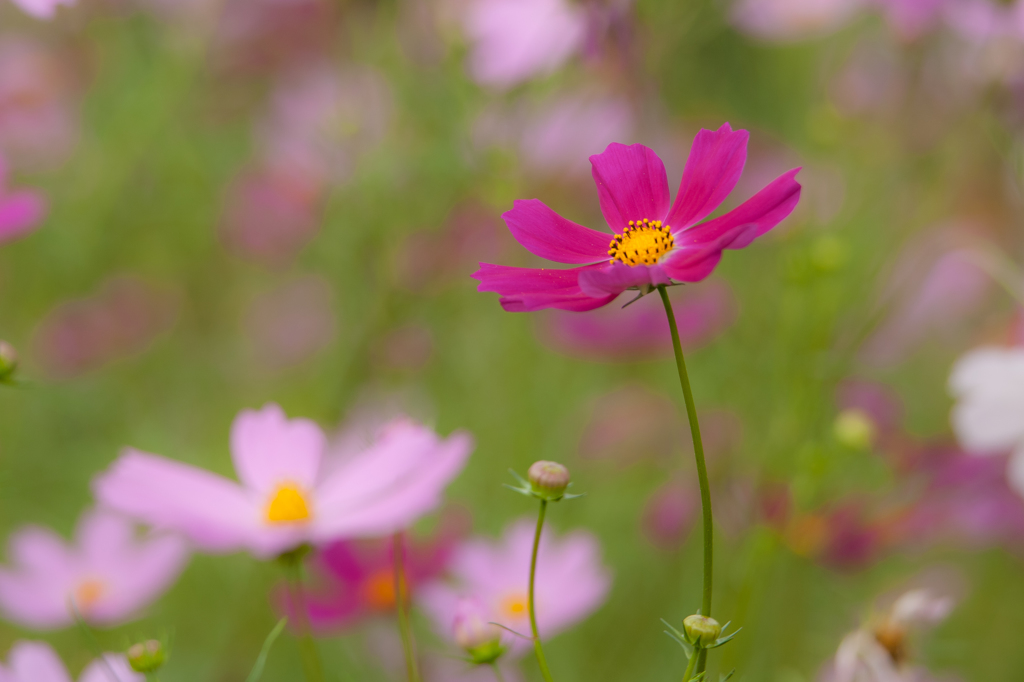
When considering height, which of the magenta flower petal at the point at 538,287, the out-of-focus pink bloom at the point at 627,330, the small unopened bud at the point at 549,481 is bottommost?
the small unopened bud at the point at 549,481

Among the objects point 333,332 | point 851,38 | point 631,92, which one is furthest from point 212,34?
point 851,38

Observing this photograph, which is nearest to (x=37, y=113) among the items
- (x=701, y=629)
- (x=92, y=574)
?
(x=92, y=574)

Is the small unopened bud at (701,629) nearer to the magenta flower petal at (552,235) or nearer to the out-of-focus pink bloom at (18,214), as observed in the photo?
the magenta flower petal at (552,235)

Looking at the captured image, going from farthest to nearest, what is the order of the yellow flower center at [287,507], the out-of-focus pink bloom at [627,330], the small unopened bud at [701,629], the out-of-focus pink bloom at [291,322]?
the out-of-focus pink bloom at [291,322] → the out-of-focus pink bloom at [627,330] → the yellow flower center at [287,507] → the small unopened bud at [701,629]

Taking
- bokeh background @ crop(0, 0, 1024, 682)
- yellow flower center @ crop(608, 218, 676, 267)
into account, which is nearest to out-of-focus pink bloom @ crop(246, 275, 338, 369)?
bokeh background @ crop(0, 0, 1024, 682)

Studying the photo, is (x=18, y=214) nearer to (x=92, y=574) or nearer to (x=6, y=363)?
(x=6, y=363)

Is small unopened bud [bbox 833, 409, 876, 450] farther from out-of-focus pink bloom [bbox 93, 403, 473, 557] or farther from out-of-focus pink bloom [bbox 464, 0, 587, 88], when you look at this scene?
out-of-focus pink bloom [bbox 464, 0, 587, 88]

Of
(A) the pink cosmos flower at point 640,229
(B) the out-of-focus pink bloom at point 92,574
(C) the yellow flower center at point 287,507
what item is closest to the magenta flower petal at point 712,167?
(A) the pink cosmos flower at point 640,229
